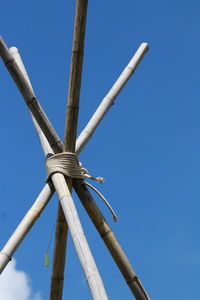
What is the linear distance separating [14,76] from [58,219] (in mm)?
2073

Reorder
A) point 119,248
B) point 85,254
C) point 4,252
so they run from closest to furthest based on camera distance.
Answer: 1. point 85,254
2. point 4,252
3. point 119,248

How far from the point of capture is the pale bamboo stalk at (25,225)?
7.86 meters

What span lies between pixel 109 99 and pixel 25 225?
266cm

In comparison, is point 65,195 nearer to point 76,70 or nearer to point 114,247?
point 114,247

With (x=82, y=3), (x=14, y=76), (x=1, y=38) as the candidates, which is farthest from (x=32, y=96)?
(x=82, y=3)

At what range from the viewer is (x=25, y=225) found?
8.17 metres

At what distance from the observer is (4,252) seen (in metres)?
7.85

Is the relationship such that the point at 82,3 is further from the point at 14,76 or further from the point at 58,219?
the point at 58,219

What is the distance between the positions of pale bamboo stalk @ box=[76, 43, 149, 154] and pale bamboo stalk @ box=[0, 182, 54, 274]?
3.15 feet

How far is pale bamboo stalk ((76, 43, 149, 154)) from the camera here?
9.31 meters

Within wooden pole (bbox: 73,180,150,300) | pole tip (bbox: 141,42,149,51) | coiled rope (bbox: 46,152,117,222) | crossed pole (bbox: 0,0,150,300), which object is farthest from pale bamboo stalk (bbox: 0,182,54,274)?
pole tip (bbox: 141,42,149,51)

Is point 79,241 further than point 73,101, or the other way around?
point 73,101

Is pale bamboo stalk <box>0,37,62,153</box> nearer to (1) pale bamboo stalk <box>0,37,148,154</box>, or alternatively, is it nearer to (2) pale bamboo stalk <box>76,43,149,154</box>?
(1) pale bamboo stalk <box>0,37,148,154</box>

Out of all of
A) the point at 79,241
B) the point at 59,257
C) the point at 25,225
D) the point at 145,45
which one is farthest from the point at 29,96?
the point at 145,45
